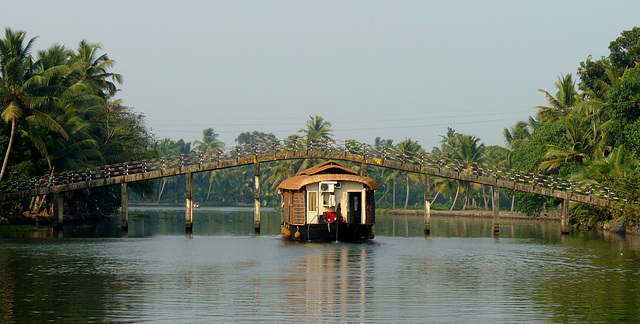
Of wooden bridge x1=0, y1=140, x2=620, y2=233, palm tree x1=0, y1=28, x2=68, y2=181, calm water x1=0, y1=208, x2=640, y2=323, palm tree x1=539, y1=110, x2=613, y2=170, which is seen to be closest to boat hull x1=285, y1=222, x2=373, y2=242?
calm water x1=0, y1=208, x2=640, y2=323

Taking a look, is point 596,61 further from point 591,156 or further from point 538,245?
point 538,245

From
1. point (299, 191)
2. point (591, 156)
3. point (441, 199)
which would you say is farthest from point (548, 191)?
point (441, 199)

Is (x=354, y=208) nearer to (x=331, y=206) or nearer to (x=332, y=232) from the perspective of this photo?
(x=331, y=206)

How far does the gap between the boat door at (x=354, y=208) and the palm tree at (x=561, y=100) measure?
104ft

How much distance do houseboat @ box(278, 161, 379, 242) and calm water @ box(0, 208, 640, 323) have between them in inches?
70.1

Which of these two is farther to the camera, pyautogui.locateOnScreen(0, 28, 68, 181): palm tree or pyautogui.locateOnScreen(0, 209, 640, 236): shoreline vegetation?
pyautogui.locateOnScreen(0, 209, 640, 236): shoreline vegetation

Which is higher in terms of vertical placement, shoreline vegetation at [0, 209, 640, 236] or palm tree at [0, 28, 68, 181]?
palm tree at [0, 28, 68, 181]

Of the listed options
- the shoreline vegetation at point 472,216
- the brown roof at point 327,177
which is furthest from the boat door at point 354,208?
the shoreline vegetation at point 472,216

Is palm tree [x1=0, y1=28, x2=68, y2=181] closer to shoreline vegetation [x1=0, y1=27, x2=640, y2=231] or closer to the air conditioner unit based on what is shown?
shoreline vegetation [x1=0, y1=27, x2=640, y2=231]

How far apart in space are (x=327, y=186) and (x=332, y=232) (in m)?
2.57

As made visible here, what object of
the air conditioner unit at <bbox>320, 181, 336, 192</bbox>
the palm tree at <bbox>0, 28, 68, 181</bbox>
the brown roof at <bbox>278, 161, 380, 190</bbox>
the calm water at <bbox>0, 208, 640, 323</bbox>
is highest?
the palm tree at <bbox>0, 28, 68, 181</bbox>

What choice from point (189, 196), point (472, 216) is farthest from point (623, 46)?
point (189, 196)

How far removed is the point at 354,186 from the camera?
4331 cm

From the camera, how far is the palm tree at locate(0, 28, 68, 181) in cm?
4753
